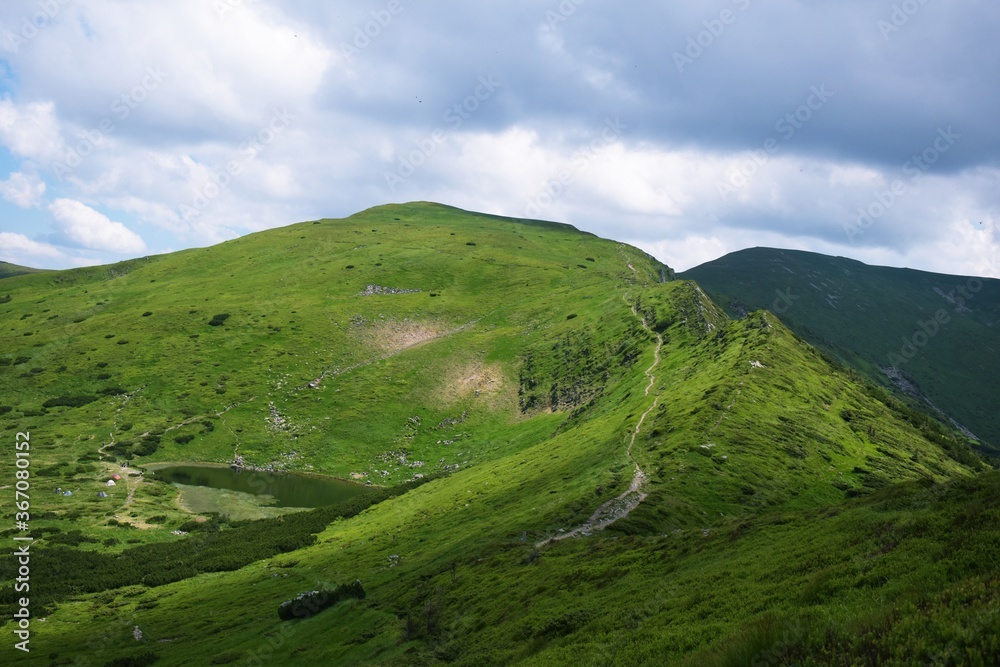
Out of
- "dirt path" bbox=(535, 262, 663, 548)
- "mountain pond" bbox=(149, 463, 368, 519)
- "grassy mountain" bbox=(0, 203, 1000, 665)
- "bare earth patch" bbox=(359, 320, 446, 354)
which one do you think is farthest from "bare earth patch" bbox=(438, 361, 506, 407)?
"dirt path" bbox=(535, 262, 663, 548)

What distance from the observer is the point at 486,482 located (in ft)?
→ 212

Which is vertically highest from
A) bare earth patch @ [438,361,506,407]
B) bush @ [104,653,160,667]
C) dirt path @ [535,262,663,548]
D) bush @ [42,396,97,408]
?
bush @ [42,396,97,408]

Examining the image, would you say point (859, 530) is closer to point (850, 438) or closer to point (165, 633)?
point (850, 438)

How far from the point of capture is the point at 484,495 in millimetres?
58812

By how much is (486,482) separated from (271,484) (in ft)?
129

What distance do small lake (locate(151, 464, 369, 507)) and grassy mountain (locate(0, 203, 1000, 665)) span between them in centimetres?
340

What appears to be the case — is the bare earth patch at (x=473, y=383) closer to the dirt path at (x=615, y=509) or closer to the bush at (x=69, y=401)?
the bush at (x=69, y=401)

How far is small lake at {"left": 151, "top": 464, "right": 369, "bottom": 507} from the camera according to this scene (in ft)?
264

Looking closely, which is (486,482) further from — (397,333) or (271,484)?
(397,333)

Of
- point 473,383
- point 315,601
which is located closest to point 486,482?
point 315,601

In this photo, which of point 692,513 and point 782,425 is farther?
point 782,425

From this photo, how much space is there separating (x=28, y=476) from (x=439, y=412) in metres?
59.9

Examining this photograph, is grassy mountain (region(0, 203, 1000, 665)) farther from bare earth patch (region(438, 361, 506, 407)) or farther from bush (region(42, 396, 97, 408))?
bush (region(42, 396, 97, 408))

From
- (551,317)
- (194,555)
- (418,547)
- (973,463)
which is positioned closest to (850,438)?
(973,463)
